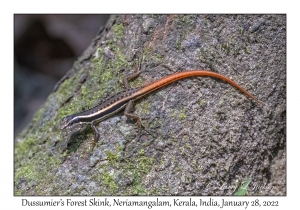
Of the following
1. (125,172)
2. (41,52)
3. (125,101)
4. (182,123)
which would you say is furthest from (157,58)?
(41,52)

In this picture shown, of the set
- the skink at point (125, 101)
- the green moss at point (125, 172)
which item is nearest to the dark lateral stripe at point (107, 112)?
the skink at point (125, 101)

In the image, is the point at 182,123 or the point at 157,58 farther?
the point at 157,58

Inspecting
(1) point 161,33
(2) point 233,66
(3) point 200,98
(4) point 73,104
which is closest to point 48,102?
(4) point 73,104

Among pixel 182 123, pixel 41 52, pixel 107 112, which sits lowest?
pixel 182 123

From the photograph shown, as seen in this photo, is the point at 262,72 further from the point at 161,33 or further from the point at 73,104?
the point at 73,104

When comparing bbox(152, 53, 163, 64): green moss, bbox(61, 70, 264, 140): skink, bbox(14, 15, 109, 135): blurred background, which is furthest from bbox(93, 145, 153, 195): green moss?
bbox(14, 15, 109, 135): blurred background

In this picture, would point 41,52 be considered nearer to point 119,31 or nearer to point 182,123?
point 119,31
